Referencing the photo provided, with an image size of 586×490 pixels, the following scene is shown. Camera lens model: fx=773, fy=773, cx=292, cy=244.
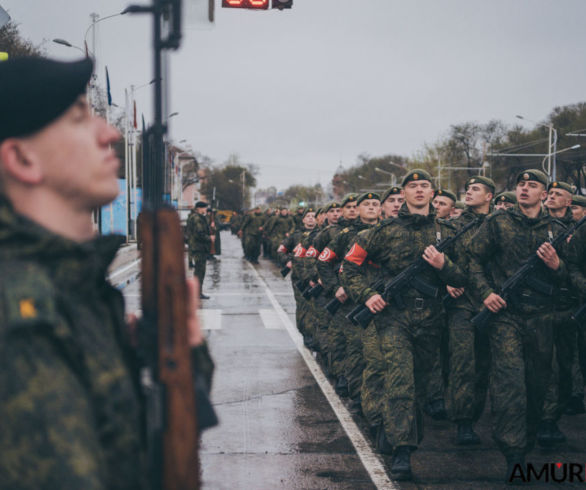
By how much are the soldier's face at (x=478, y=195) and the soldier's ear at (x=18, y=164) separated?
23.0ft

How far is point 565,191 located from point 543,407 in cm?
270

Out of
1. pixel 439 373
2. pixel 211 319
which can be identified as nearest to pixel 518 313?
pixel 439 373

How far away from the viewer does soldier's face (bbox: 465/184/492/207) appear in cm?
807

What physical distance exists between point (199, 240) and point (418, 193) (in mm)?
11751

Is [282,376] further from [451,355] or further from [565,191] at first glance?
[565,191]

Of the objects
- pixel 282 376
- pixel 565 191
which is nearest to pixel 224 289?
pixel 282 376

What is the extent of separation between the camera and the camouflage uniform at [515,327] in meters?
5.41

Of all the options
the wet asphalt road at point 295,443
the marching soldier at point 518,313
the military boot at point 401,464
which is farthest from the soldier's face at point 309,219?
the military boot at point 401,464

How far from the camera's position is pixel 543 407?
6.16 metres

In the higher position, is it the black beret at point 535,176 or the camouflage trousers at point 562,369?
the black beret at point 535,176

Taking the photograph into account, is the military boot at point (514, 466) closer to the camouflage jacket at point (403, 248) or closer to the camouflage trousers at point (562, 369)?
the camouflage trousers at point (562, 369)

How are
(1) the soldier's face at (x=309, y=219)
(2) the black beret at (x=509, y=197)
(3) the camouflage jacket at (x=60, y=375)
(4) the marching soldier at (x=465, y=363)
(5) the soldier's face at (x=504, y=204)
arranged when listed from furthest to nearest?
(1) the soldier's face at (x=309, y=219) → (5) the soldier's face at (x=504, y=204) → (2) the black beret at (x=509, y=197) → (4) the marching soldier at (x=465, y=363) → (3) the camouflage jacket at (x=60, y=375)

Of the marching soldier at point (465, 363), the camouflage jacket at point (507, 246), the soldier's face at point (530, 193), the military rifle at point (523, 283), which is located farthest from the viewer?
the marching soldier at point (465, 363)

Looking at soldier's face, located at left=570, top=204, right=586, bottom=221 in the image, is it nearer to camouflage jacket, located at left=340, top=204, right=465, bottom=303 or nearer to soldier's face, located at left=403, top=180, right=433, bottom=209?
camouflage jacket, located at left=340, top=204, right=465, bottom=303
